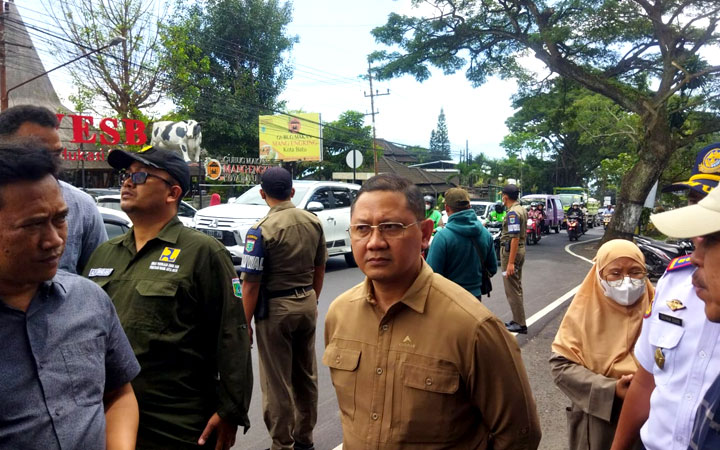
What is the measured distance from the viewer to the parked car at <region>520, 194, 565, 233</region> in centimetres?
2819

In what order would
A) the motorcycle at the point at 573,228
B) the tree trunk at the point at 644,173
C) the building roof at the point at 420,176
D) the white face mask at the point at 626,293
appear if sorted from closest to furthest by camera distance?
the white face mask at the point at 626,293 → the tree trunk at the point at 644,173 → the motorcycle at the point at 573,228 → the building roof at the point at 420,176

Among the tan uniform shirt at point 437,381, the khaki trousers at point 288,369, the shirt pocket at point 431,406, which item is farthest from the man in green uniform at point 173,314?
the khaki trousers at point 288,369

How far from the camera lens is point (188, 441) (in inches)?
93.0

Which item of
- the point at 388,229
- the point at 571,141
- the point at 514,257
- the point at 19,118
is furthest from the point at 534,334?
the point at 571,141

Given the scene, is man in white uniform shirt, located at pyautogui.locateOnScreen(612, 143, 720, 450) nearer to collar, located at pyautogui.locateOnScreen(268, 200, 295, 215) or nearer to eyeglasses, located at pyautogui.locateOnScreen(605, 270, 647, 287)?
eyeglasses, located at pyautogui.locateOnScreen(605, 270, 647, 287)

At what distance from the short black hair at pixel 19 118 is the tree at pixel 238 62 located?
3125 cm

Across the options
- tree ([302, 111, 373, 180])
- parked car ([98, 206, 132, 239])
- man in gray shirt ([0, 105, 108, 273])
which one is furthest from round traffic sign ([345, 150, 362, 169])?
man in gray shirt ([0, 105, 108, 273])

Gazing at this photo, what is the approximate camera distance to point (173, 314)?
235 cm

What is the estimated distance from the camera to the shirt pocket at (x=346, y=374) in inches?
76.8

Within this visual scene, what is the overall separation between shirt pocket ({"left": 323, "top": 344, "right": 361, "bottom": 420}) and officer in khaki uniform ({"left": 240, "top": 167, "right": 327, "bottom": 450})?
5.87 ft

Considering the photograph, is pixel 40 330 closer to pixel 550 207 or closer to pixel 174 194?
pixel 174 194

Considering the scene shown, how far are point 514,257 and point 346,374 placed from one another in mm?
5521

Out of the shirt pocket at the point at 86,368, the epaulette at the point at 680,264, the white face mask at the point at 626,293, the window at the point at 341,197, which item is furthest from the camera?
the window at the point at 341,197

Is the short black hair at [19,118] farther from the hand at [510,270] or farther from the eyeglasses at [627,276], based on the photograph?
the hand at [510,270]
